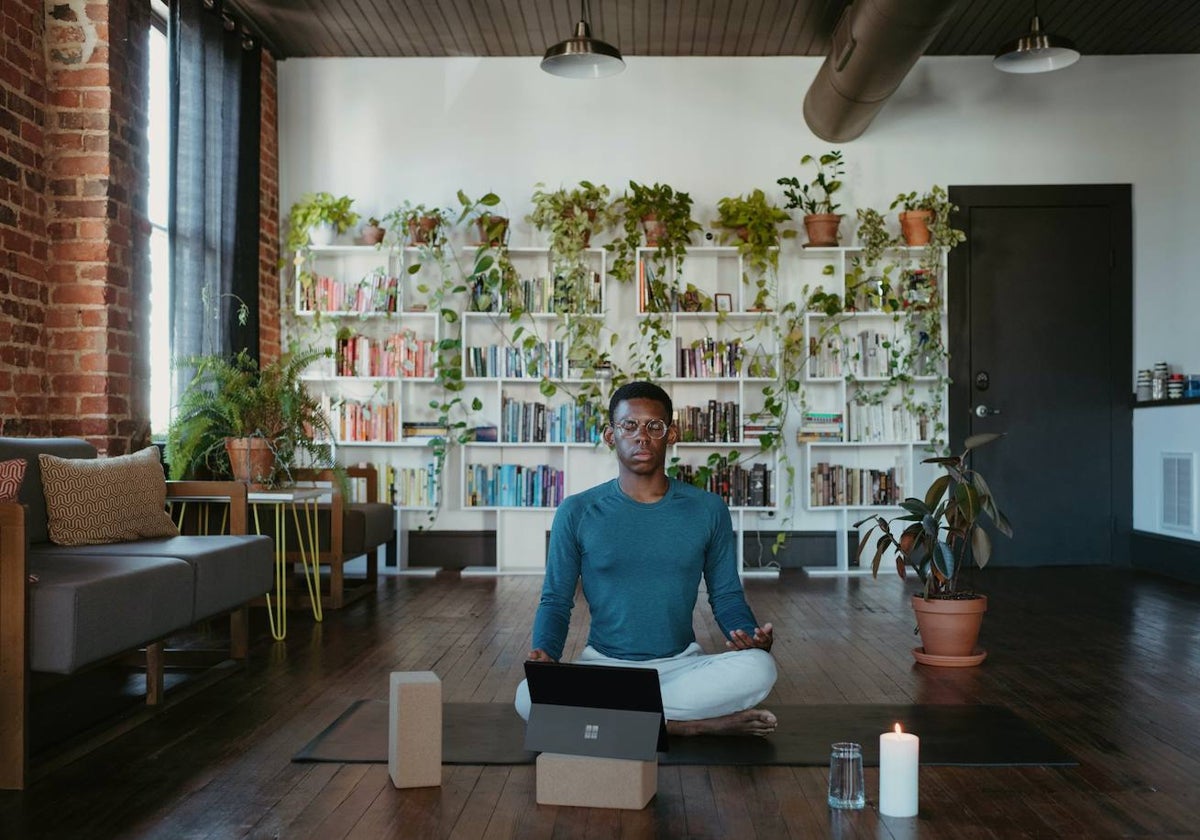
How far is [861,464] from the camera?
25.4 feet

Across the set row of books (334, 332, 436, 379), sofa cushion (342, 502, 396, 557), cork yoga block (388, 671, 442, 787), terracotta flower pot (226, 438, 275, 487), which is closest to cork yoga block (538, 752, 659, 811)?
cork yoga block (388, 671, 442, 787)

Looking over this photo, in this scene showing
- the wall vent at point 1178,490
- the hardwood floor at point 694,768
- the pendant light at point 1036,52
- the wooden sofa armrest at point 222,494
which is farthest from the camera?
the wall vent at point 1178,490

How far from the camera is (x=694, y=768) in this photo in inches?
123

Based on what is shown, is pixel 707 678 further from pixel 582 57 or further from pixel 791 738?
pixel 582 57

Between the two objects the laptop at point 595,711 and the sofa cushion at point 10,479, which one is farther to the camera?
the sofa cushion at point 10,479

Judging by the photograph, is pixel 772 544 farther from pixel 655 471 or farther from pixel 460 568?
pixel 655 471

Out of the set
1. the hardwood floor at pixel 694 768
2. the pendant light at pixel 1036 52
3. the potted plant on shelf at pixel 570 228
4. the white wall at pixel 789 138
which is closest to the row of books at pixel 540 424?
the potted plant on shelf at pixel 570 228

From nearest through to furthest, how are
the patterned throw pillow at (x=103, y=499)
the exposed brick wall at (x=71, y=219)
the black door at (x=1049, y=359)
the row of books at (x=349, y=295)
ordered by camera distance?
1. the patterned throw pillow at (x=103, y=499)
2. the exposed brick wall at (x=71, y=219)
3. the row of books at (x=349, y=295)
4. the black door at (x=1049, y=359)

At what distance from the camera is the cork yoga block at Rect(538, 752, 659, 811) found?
2.78m

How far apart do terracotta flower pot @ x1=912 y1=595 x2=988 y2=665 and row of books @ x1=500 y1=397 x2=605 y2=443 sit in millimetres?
3298

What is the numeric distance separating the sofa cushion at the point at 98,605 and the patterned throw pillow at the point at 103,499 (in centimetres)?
25

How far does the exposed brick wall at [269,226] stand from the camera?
7.46m

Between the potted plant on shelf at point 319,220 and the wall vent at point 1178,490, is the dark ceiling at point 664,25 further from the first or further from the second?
→ the wall vent at point 1178,490

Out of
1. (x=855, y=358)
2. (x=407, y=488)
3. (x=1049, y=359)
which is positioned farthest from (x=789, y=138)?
(x=407, y=488)
